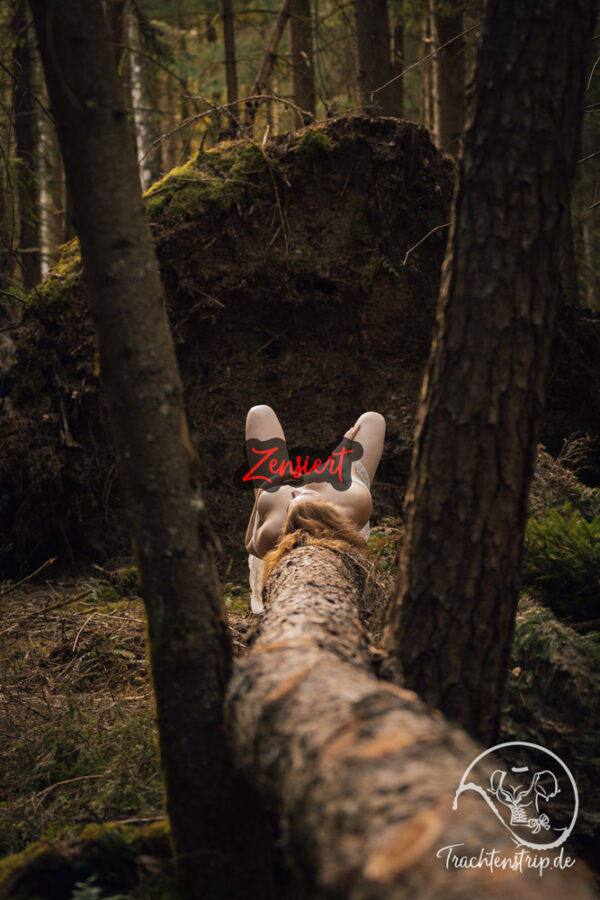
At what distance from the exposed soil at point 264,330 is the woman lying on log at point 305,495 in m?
1.73

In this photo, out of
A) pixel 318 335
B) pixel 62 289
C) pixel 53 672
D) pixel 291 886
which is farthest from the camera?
pixel 318 335

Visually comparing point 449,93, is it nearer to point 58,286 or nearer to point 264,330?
point 264,330

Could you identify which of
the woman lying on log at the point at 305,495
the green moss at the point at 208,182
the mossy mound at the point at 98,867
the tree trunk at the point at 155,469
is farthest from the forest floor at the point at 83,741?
the green moss at the point at 208,182

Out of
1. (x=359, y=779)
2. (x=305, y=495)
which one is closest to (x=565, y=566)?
(x=305, y=495)

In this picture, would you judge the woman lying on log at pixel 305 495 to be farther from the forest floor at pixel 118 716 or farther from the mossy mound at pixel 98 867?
the mossy mound at pixel 98 867

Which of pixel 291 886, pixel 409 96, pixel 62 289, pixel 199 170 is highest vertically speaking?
pixel 409 96

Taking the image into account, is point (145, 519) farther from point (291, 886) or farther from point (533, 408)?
point (533, 408)

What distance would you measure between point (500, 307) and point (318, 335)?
14.6 feet

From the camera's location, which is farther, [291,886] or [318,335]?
[318,335]

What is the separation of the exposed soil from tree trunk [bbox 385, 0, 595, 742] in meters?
3.62

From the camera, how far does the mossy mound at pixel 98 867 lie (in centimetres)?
191

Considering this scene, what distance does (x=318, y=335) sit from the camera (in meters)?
6.30

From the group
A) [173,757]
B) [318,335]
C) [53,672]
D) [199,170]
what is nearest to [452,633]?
[173,757]

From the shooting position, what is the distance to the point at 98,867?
2010mm
